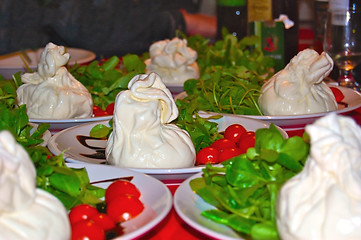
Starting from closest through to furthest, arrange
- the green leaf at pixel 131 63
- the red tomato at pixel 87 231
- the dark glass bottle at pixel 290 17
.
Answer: the red tomato at pixel 87 231
the green leaf at pixel 131 63
the dark glass bottle at pixel 290 17

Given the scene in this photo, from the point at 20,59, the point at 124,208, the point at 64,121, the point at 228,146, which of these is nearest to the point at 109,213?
the point at 124,208

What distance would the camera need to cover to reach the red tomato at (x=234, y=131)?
1.71 m

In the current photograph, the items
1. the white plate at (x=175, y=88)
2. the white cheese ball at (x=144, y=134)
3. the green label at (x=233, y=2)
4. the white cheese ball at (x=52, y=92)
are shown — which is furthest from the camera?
the green label at (x=233, y=2)

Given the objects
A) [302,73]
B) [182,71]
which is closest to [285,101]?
[302,73]

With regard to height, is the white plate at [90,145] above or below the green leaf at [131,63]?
below

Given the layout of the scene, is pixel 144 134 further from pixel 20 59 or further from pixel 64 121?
pixel 20 59

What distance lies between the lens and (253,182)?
120 cm

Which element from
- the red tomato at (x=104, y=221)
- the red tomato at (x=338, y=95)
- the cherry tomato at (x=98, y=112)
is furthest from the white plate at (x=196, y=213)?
the red tomato at (x=338, y=95)

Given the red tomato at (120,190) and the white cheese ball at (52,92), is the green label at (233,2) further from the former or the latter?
the red tomato at (120,190)

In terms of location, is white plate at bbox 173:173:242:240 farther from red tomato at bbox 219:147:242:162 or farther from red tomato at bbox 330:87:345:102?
red tomato at bbox 330:87:345:102

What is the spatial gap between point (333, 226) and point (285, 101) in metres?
1.01

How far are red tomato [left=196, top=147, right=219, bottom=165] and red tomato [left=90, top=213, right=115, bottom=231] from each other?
47cm

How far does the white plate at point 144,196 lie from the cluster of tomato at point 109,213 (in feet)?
0.05

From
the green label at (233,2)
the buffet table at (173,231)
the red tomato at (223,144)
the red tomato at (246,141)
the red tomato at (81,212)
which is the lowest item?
the buffet table at (173,231)
